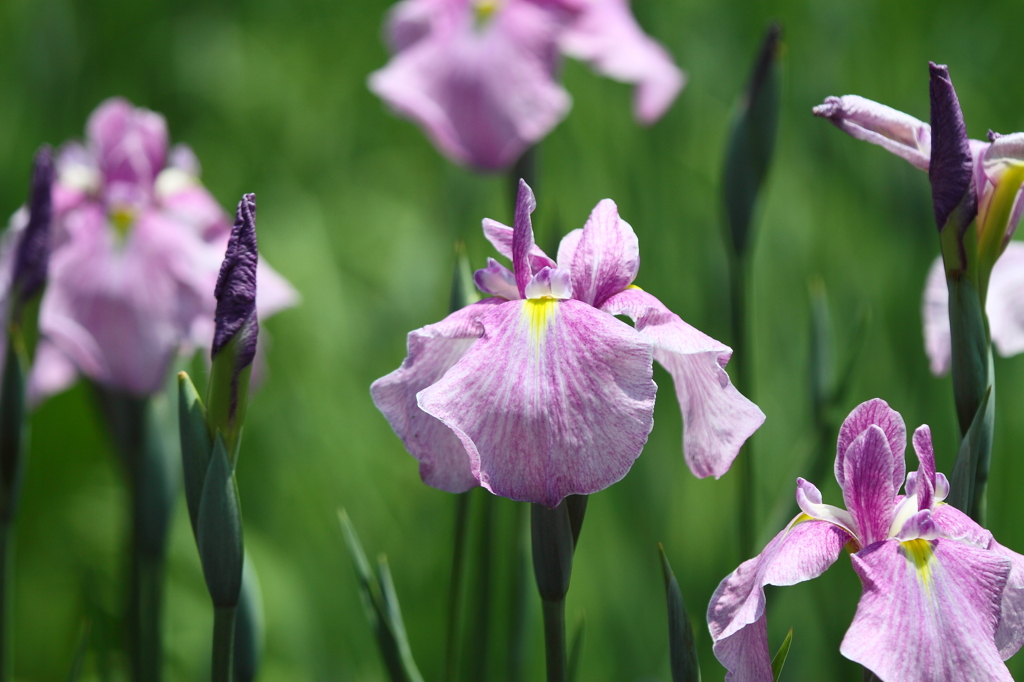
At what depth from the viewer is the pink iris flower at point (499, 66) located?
0.94m

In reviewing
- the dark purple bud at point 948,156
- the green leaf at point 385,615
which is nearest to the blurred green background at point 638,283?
the green leaf at point 385,615

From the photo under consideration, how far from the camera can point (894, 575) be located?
0.39 m

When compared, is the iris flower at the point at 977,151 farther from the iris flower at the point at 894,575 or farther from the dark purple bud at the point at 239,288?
the dark purple bud at the point at 239,288

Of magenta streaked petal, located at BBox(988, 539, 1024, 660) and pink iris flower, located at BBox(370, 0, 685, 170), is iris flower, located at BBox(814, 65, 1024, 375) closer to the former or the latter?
magenta streaked petal, located at BBox(988, 539, 1024, 660)

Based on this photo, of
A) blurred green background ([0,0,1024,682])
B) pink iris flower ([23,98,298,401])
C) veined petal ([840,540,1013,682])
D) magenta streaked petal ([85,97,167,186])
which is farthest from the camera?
blurred green background ([0,0,1024,682])

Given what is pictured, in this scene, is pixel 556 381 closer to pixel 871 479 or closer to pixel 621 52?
pixel 871 479

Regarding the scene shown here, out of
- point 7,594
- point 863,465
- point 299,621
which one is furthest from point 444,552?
point 863,465

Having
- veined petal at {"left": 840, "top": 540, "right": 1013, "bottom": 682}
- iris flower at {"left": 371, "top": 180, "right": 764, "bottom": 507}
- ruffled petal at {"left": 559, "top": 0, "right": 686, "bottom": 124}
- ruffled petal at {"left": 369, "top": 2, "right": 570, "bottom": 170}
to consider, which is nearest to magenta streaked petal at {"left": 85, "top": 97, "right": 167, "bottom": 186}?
ruffled petal at {"left": 369, "top": 2, "right": 570, "bottom": 170}

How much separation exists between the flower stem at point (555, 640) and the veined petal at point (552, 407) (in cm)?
9

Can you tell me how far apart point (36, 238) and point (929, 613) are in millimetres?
579

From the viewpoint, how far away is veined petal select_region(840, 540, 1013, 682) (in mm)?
369

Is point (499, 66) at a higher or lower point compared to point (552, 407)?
higher

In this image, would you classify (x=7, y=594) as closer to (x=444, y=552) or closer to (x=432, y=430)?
(x=432, y=430)

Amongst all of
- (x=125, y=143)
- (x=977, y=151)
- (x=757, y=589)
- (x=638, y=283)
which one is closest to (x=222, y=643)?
(x=757, y=589)
